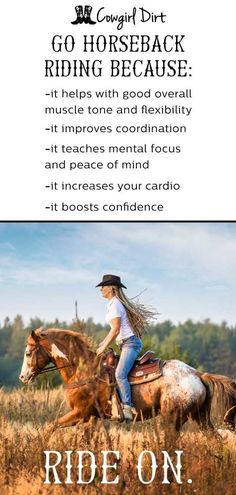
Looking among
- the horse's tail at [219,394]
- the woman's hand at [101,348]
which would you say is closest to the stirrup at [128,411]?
A: the woman's hand at [101,348]

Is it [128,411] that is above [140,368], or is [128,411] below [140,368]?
below

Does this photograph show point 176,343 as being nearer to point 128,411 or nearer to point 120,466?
point 128,411

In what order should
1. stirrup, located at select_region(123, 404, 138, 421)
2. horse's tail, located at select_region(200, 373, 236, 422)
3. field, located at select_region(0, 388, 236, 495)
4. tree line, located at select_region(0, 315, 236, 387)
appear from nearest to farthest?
field, located at select_region(0, 388, 236, 495) → stirrup, located at select_region(123, 404, 138, 421) → horse's tail, located at select_region(200, 373, 236, 422) → tree line, located at select_region(0, 315, 236, 387)

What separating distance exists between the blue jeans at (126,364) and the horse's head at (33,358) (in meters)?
1.02

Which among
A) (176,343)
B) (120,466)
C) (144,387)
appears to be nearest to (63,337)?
(144,387)

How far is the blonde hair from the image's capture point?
970 centimetres

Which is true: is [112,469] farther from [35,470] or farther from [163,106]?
[163,106]

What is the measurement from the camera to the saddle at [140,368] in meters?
9.92

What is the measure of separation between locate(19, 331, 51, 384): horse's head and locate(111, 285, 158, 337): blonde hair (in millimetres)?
1234

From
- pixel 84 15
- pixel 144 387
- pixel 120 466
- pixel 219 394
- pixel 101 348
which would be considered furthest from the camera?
pixel 219 394

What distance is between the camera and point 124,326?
31.9ft

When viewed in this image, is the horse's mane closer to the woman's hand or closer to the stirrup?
the woman's hand

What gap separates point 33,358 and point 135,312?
4.82 ft

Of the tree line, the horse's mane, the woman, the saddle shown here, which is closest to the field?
the woman
